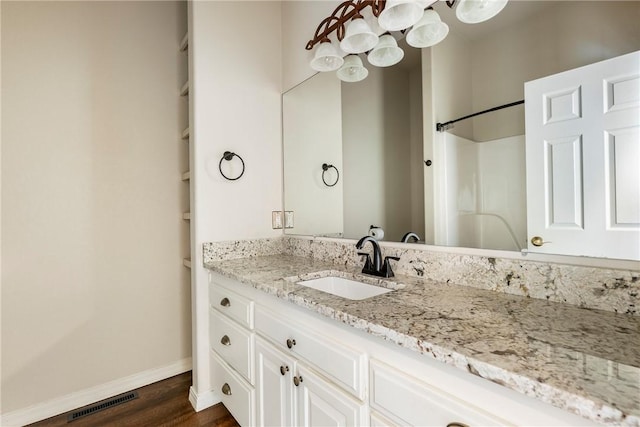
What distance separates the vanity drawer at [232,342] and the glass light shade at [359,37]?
1.42m

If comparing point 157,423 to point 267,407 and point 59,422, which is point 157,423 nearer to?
point 59,422

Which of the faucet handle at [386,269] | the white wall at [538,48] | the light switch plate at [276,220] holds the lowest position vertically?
the faucet handle at [386,269]

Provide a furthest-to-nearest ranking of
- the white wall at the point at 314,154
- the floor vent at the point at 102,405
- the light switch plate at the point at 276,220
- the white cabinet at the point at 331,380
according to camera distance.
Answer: the light switch plate at the point at 276,220
the white wall at the point at 314,154
the floor vent at the point at 102,405
the white cabinet at the point at 331,380

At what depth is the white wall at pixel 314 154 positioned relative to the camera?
1797mm

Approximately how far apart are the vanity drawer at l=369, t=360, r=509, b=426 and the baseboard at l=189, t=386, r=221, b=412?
1330 mm

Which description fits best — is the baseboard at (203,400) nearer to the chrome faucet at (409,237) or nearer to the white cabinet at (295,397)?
the white cabinet at (295,397)

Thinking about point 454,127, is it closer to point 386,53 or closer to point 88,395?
point 386,53

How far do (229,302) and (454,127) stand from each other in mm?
1303

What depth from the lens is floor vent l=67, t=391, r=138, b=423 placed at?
167 centimetres

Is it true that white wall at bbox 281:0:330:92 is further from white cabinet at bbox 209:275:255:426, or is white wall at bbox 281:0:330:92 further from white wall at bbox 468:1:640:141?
white cabinet at bbox 209:275:255:426

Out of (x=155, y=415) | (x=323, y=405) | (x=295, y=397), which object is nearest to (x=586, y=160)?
(x=323, y=405)

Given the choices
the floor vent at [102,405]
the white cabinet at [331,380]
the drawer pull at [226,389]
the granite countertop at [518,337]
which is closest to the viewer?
the granite countertop at [518,337]

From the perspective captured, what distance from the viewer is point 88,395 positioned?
177 cm

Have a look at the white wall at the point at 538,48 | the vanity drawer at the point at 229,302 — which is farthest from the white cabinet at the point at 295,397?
the white wall at the point at 538,48
